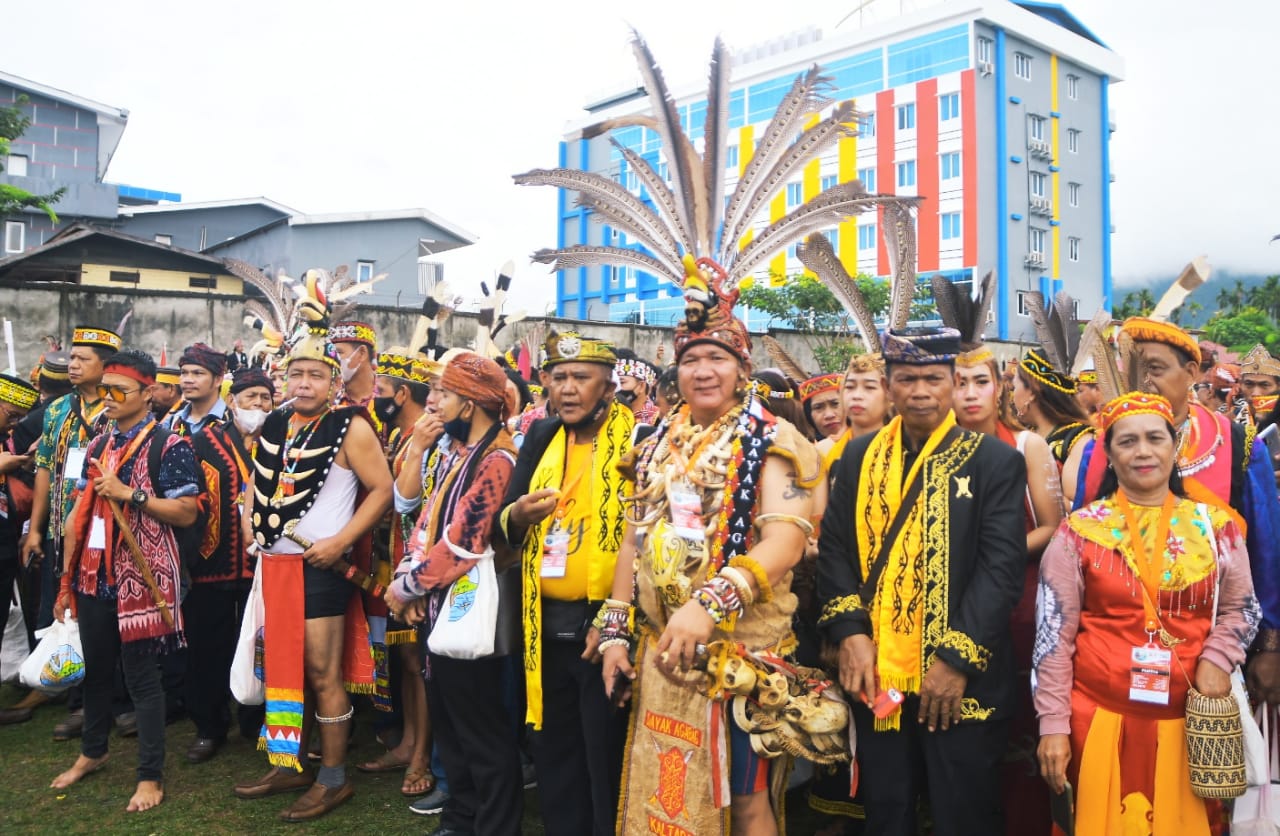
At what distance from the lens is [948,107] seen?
4088 centimetres

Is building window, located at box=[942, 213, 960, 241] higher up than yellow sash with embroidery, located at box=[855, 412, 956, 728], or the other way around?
building window, located at box=[942, 213, 960, 241]

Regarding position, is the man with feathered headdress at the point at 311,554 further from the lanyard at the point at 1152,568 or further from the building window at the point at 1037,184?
the building window at the point at 1037,184

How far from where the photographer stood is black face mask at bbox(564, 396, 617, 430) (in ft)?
13.0

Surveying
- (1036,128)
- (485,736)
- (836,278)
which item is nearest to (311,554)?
(485,736)

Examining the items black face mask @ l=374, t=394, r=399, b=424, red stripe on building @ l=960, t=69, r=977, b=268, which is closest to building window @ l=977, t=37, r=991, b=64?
red stripe on building @ l=960, t=69, r=977, b=268

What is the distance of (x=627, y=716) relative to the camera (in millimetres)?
3844

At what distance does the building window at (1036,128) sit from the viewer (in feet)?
140

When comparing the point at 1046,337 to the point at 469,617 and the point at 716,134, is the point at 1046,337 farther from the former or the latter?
the point at 469,617

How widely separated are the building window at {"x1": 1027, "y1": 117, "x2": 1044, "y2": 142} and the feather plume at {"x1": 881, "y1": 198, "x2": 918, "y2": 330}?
136 ft

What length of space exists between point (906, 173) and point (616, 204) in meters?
41.0

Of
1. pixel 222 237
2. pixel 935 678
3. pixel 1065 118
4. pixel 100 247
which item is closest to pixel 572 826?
pixel 935 678

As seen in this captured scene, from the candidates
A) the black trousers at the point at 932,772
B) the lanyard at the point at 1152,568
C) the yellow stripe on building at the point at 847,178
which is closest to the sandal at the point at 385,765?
the black trousers at the point at 932,772

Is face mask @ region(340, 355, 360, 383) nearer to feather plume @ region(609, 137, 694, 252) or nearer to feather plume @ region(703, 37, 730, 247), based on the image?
feather plume @ region(609, 137, 694, 252)

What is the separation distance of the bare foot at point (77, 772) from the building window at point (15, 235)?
35645 mm
